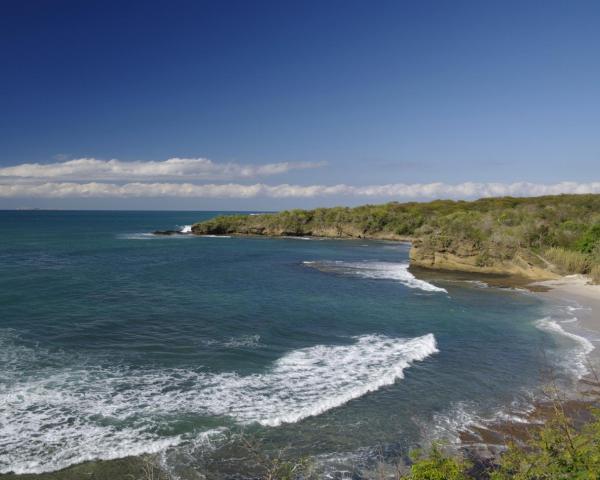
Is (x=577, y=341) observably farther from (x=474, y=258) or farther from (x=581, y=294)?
(x=474, y=258)

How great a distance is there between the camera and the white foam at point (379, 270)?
3831 cm

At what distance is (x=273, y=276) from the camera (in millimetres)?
41500

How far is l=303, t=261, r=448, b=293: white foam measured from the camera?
38312mm

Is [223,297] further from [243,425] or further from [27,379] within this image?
[243,425]

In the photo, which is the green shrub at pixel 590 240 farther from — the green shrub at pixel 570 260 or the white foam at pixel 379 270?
the white foam at pixel 379 270

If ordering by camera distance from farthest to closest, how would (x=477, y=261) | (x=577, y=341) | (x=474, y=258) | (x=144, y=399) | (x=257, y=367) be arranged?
(x=474, y=258), (x=477, y=261), (x=577, y=341), (x=257, y=367), (x=144, y=399)

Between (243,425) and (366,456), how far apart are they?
3683 millimetres

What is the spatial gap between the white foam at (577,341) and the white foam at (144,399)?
19.7 ft

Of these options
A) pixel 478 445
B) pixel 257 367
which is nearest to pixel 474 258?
pixel 257 367

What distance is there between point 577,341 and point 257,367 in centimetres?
1544

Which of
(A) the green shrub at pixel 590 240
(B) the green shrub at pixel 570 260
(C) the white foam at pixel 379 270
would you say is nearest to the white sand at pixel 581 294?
(B) the green shrub at pixel 570 260

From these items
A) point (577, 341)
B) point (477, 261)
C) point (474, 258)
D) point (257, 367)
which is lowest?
point (257, 367)

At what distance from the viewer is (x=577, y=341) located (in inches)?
849

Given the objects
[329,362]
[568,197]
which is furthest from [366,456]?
[568,197]
